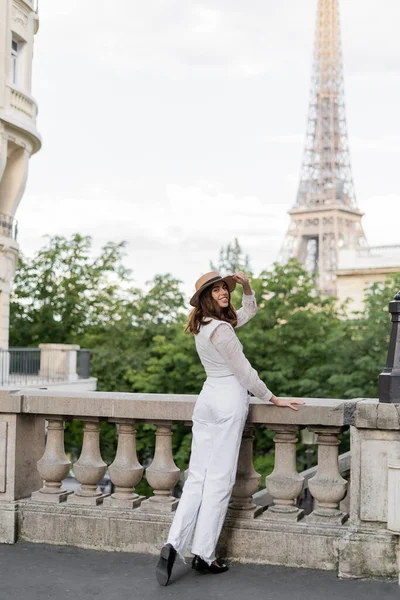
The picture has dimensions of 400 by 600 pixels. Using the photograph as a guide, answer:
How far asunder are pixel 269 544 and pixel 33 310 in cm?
3304

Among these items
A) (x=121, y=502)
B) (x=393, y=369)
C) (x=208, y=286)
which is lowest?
(x=121, y=502)

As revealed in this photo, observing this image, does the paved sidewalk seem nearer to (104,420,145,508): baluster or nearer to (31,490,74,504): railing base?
(104,420,145,508): baluster

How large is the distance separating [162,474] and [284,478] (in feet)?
3.06

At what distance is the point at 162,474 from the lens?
672 centimetres

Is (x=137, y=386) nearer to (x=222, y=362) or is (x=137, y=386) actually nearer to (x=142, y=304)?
(x=142, y=304)

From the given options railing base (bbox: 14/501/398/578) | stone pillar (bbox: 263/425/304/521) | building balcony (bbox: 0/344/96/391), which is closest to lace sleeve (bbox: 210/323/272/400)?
stone pillar (bbox: 263/425/304/521)

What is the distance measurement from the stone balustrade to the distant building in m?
52.7

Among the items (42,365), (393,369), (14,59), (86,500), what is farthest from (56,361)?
(393,369)

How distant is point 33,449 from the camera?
726 cm

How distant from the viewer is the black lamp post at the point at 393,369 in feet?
19.9

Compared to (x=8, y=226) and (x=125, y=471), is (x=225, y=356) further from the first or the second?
(x=8, y=226)

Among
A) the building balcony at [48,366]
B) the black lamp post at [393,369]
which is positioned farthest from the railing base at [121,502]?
the building balcony at [48,366]

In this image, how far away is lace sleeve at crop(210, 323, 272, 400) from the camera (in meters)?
6.02

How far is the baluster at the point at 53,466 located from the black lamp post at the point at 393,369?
8.45ft
